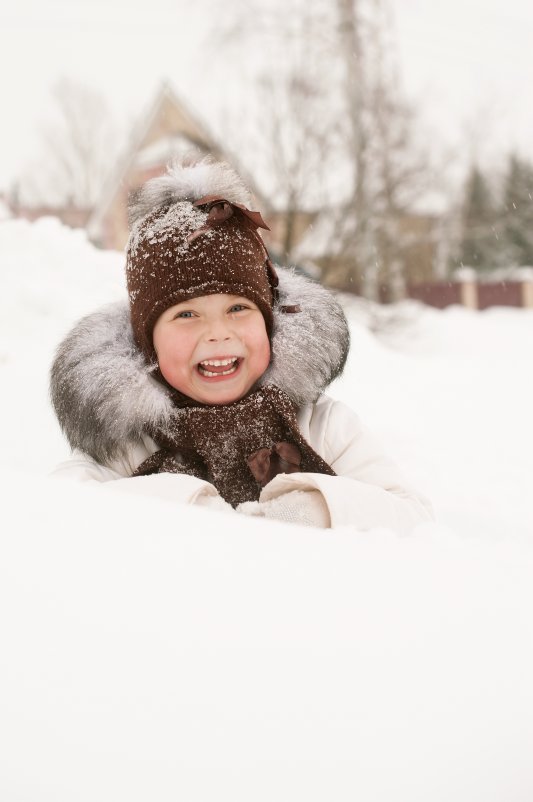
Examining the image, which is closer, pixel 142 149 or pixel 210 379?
pixel 210 379

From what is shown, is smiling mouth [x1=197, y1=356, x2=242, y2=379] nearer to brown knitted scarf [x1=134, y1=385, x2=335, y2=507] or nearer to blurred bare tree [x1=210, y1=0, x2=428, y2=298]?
brown knitted scarf [x1=134, y1=385, x2=335, y2=507]

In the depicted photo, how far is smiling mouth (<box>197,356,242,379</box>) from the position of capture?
58.0 inches

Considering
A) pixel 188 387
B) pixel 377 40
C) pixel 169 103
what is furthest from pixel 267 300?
pixel 169 103

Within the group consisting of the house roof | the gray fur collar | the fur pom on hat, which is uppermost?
the house roof

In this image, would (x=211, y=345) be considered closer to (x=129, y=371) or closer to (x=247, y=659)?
(x=129, y=371)

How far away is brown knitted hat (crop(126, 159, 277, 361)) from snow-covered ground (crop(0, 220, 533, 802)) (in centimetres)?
71

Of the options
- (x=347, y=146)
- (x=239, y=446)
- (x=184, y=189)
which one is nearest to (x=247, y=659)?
(x=239, y=446)

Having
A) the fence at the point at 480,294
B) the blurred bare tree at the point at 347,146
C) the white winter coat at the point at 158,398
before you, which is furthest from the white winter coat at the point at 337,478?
the fence at the point at 480,294

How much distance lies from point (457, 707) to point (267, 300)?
1056 millimetres

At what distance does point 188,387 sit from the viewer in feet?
4.95

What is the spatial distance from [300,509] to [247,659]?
0.69 meters

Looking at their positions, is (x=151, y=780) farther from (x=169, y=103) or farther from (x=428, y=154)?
(x=169, y=103)

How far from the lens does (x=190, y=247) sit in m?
1.47

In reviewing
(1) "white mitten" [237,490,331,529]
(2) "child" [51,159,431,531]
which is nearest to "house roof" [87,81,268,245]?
(2) "child" [51,159,431,531]
